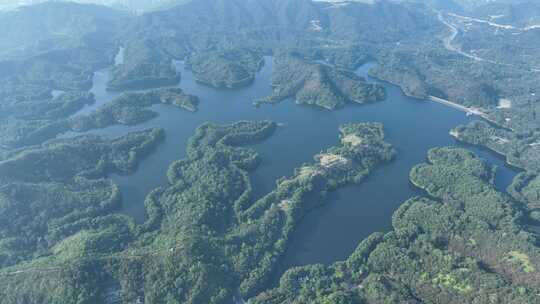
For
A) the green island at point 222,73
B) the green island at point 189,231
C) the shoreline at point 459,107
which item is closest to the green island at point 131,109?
the green island at point 189,231

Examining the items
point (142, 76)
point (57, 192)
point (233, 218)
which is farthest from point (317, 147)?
point (142, 76)

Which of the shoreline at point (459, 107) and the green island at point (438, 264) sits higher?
the green island at point (438, 264)

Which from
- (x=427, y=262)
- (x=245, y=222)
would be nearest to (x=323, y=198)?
(x=245, y=222)

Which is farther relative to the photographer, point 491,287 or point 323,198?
point 323,198

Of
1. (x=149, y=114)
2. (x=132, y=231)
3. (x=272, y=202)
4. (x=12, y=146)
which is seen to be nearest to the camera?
(x=132, y=231)

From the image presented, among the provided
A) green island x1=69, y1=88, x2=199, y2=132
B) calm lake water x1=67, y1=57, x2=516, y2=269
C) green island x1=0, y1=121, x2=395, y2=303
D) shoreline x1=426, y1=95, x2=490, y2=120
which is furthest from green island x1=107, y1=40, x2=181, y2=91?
shoreline x1=426, y1=95, x2=490, y2=120

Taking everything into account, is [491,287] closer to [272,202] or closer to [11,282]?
[272,202]

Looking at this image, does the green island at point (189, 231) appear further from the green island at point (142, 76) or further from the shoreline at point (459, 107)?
the green island at point (142, 76)
